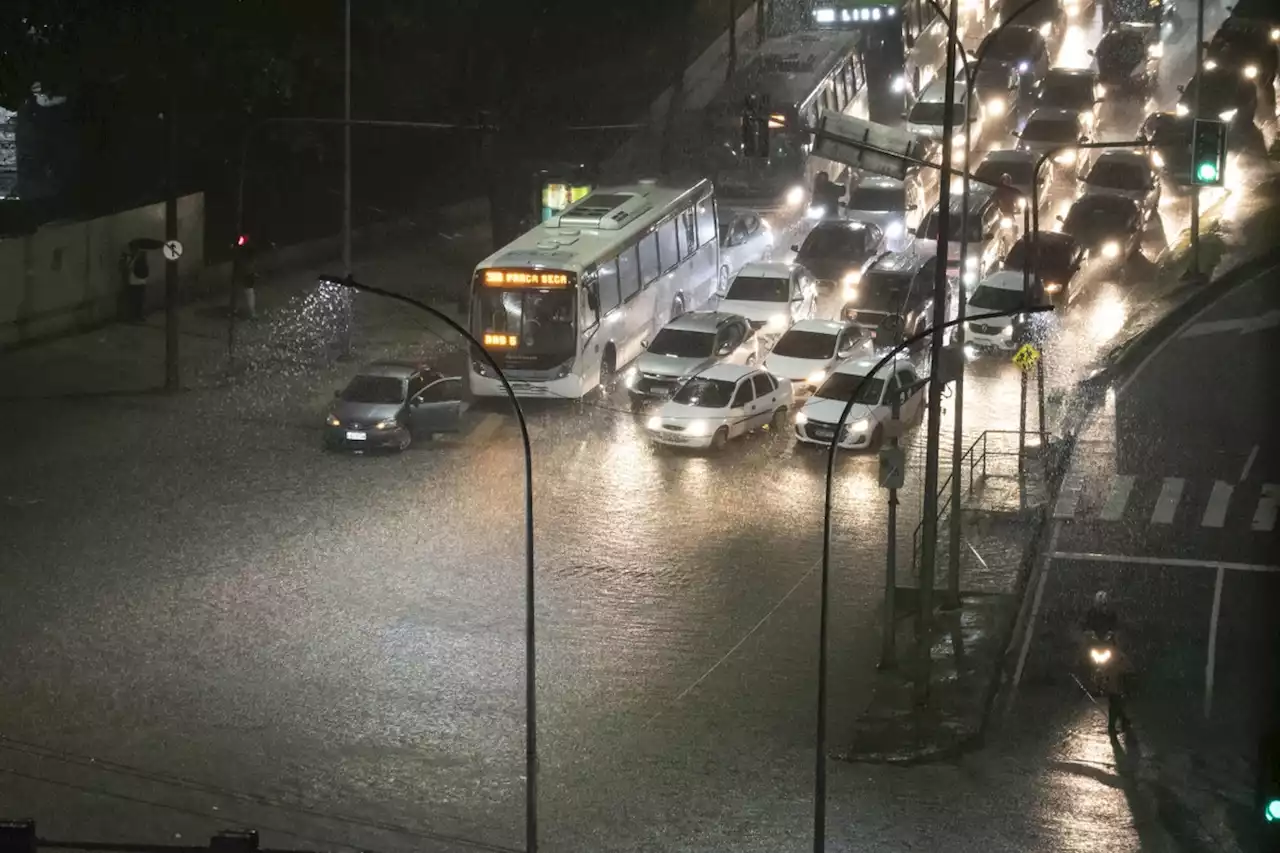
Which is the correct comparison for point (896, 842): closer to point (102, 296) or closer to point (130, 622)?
point (130, 622)

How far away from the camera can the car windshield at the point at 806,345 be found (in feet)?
114

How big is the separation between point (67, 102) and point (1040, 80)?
1044 inches

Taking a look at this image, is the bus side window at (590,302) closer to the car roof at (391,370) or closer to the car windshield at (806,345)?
the car roof at (391,370)

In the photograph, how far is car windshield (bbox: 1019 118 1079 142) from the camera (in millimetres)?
48688

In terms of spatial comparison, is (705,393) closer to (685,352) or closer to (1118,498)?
(685,352)

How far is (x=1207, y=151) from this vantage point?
27.0 m

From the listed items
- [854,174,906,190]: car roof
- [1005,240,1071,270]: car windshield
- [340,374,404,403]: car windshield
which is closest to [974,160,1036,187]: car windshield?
[854,174,906,190]: car roof

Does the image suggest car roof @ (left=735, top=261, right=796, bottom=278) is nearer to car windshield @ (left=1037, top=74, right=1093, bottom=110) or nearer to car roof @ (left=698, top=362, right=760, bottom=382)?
car roof @ (left=698, top=362, right=760, bottom=382)

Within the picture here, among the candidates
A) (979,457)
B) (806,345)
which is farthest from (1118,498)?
(806,345)

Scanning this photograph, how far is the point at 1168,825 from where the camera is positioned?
1864cm

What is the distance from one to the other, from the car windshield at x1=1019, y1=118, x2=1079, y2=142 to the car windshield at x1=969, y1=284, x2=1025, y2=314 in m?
12.2

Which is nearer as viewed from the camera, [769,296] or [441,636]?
[441,636]

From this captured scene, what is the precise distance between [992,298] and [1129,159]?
902 cm

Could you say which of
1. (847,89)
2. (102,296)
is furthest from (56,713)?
(847,89)
